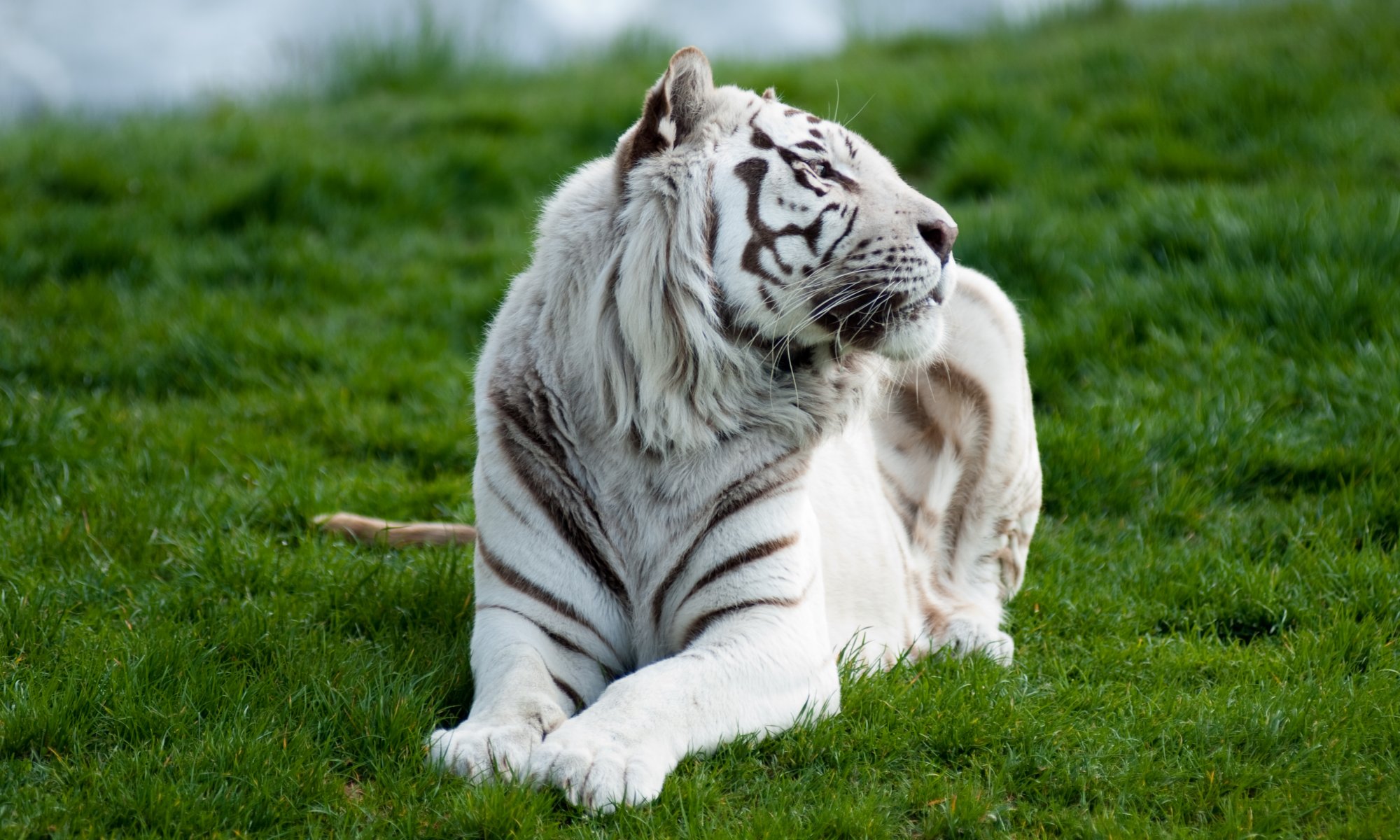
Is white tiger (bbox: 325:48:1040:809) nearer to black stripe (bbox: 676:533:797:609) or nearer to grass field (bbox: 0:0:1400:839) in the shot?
black stripe (bbox: 676:533:797:609)

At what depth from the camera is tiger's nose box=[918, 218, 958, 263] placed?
139 inches

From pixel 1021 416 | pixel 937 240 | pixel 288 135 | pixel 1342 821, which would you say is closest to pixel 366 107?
pixel 288 135

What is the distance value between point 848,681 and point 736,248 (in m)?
1.26

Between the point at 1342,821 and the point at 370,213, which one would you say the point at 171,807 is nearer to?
the point at 1342,821

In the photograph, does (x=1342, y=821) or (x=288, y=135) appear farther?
(x=288, y=135)

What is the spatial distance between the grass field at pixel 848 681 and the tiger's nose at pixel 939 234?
3.94 ft

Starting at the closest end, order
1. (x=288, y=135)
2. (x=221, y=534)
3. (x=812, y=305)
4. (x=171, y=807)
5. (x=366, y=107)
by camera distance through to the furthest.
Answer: (x=171, y=807) → (x=812, y=305) → (x=221, y=534) → (x=288, y=135) → (x=366, y=107)

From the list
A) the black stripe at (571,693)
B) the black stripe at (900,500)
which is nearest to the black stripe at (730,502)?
the black stripe at (571,693)

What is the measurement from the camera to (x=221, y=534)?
4699mm

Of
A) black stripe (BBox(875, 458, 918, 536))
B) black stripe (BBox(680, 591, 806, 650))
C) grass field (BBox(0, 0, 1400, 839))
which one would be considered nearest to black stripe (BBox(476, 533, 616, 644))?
black stripe (BBox(680, 591, 806, 650))

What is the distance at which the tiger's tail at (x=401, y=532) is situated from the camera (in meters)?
4.65

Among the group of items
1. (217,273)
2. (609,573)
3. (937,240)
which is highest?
(937,240)

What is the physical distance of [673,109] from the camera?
3488mm

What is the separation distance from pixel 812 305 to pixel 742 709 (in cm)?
105
